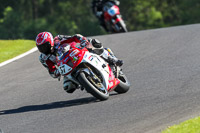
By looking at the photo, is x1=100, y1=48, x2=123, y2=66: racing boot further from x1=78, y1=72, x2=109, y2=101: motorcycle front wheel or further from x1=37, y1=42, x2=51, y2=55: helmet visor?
x1=37, y1=42, x2=51, y2=55: helmet visor

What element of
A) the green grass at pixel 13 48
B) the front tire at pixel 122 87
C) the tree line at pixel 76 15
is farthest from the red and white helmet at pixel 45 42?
the tree line at pixel 76 15

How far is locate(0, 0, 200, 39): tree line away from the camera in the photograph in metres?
44.1

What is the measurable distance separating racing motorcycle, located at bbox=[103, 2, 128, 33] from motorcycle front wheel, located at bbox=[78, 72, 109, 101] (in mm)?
13218

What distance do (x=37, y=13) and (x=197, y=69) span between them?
154ft

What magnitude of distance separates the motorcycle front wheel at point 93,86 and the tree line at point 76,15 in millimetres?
31600

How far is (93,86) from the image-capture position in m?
9.48

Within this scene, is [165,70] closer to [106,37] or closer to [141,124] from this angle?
[141,124]

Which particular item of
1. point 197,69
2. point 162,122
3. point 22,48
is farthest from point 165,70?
point 22,48

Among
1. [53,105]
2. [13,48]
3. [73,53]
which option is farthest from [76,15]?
[73,53]

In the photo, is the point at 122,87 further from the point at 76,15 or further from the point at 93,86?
the point at 76,15

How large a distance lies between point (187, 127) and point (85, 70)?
2844 millimetres

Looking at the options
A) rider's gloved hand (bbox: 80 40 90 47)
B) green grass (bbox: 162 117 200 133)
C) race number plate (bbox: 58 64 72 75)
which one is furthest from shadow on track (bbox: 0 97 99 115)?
green grass (bbox: 162 117 200 133)

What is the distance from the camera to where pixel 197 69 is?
11.8 m

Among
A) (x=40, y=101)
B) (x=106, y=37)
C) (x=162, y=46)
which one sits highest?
(x=40, y=101)
